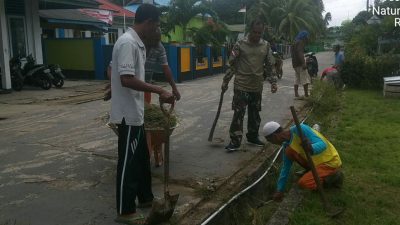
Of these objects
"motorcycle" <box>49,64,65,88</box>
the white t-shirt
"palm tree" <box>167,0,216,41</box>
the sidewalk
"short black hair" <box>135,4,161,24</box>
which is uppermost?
"palm tree" <box>167,0,216,41</box>

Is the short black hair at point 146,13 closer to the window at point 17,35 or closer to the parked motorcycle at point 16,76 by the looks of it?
the parked motorcycle at point 16,76

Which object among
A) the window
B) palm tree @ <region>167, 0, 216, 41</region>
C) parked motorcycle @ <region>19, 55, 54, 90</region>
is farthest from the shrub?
the window

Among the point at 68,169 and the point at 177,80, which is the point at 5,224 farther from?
the point at 177,80

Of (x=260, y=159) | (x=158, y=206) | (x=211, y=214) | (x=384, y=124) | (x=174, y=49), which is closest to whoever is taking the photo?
(x=158, y=206)

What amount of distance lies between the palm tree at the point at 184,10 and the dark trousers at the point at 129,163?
58.8 ft

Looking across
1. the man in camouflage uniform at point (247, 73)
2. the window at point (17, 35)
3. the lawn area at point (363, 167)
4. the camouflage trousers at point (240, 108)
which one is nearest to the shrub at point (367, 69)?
the lawn area at point (363, 167)

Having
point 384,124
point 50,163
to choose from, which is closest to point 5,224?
point 50,163

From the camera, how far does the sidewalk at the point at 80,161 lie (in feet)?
14.0

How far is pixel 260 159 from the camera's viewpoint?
6.08m

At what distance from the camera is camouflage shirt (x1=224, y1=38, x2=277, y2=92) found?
21.1 feet

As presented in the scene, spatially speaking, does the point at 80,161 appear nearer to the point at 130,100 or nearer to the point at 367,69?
the point at 130,100

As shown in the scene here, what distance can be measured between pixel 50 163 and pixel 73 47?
12.9m

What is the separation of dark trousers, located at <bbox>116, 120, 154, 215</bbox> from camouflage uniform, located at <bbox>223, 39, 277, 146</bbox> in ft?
9.06

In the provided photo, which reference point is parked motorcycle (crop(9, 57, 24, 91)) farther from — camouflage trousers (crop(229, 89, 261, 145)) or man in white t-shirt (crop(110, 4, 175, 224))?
man in white t-shirt (crop(110, 4, 175, 224))
